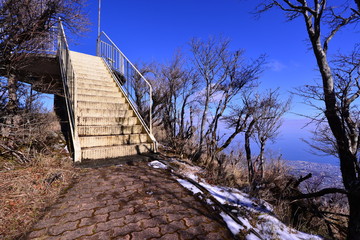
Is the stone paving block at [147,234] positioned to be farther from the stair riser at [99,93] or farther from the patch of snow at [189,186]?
→ the stair riser at [99,93]

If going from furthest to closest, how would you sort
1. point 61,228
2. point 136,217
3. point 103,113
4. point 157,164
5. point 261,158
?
point 261,158, point 103,113, point 157,164, point 136,217, point 61,228

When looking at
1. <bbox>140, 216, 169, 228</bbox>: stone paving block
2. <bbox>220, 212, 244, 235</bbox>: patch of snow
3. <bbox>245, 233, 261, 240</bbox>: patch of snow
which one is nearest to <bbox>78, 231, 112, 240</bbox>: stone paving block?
<bbox>140, 216, 169, 228</bbox>: stone paving block

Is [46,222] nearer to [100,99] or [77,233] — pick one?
[77,233]

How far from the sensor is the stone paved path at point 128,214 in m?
1.68

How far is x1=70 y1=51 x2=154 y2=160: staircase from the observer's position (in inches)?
154

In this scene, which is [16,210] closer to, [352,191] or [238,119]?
[352,191]

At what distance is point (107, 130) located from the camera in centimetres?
435

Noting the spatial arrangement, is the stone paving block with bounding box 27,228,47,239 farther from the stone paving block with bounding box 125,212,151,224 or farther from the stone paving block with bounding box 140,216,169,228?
the stone paving block with bounding box 140,216,169,228

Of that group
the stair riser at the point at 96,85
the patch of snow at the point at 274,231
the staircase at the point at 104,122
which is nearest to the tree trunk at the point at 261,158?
the patch of snow at the point at 274,231

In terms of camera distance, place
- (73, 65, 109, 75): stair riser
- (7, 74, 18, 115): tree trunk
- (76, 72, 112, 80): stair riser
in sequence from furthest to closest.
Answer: (73, 65, 109, 75): stair riser
(76, 72, 112, 80): stair riser
(7, 74, 18, 115): tree trunk

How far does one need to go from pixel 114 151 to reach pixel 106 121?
1040 millimetres

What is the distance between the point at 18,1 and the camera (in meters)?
3.28

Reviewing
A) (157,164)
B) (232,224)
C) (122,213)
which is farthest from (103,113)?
(232,224)

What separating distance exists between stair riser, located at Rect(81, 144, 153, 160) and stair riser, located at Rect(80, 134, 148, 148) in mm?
217
